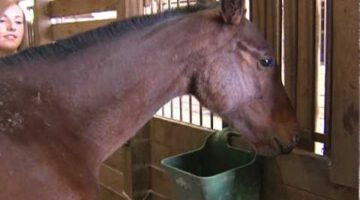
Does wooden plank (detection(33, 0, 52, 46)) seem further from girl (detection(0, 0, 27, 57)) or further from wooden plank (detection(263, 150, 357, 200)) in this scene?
wooden plank (detection(263, 150, 357, 200))

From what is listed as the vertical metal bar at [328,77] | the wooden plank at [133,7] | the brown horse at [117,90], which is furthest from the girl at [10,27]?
the vertical metal bar at [328,77]

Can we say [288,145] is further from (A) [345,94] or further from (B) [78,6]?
(B) [78,6]

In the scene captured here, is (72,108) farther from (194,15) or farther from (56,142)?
(194,15)

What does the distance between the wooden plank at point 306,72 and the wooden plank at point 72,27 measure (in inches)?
64.6

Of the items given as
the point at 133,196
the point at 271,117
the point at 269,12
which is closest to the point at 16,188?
the point at 271,117

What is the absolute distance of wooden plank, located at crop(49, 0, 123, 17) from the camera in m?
3.16

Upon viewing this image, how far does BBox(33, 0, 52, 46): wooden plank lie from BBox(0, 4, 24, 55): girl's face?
5.14ft

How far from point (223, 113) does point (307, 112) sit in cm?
39

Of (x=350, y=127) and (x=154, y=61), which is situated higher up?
(x=154, y=61)

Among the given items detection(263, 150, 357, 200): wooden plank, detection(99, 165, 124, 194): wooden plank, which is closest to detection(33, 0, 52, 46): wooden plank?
detection(99, 165, 124, 194): wooden plank

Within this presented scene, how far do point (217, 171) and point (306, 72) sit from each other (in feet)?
2.12

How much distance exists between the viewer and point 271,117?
171cm

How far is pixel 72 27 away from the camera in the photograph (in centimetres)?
370

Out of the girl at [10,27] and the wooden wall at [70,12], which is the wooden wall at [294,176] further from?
the girl at [10,27]
